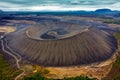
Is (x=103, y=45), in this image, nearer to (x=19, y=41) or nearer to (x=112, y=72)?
(x=112, y=72)

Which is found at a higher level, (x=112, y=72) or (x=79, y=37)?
(x=79, y=37)

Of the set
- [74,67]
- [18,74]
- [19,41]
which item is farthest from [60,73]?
[19,41]

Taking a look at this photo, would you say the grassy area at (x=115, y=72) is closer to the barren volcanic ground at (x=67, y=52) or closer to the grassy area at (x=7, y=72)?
the barren volcanic ground at (x=67, y=52)

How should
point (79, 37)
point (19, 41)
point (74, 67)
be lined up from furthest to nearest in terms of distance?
point (19, 41) → point (79, 37) → point (74, 67)

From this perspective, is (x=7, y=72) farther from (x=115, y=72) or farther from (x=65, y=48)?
(x=115, y=72)

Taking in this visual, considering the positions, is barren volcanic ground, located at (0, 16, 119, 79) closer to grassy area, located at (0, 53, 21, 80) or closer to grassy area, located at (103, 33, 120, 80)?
grassy area, located at (103, 33, 120, 80)

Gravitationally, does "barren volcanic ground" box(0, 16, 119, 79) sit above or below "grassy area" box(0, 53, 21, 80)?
above

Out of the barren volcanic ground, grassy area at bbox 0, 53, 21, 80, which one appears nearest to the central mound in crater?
the barren volcanic ground

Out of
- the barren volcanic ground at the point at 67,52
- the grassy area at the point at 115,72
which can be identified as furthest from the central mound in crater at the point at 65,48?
the grassy area at the point at 115,72

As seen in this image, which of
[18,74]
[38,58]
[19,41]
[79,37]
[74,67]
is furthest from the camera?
[19,41]
